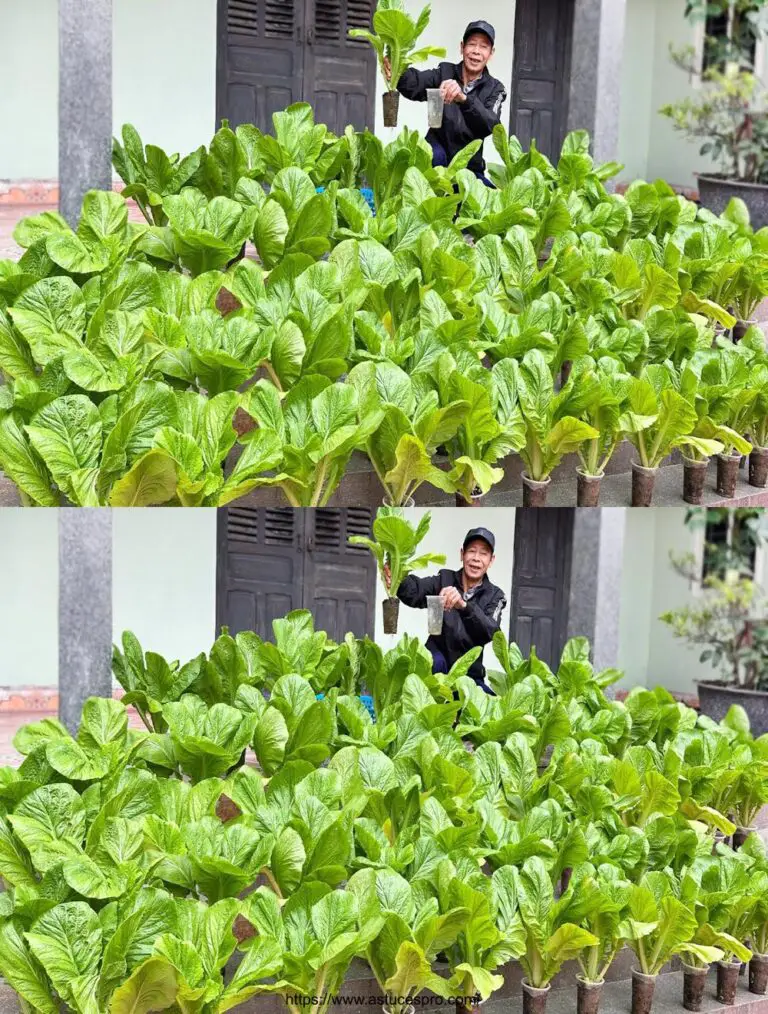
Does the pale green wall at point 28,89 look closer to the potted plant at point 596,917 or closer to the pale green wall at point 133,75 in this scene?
the pale green wall at point 133,75

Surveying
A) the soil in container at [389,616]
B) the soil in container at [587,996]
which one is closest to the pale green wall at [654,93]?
the soil in container at [389,616]

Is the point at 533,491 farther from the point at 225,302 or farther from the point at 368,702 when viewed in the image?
the point at 225,302

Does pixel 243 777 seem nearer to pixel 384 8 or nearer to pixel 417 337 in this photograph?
pixel 417 337

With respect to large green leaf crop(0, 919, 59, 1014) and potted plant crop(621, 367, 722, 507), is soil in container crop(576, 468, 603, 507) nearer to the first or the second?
potted plant crop(621, 367, 722, 507)

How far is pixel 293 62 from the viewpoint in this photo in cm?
807

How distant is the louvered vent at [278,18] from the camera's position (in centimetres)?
801

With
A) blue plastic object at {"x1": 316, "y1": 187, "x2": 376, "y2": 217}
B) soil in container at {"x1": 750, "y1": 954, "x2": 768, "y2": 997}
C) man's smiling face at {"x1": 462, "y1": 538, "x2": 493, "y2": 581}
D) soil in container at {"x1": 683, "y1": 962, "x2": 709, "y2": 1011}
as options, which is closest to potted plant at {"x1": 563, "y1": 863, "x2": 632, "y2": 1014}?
soil in container at {"x1": 683, "y1": 962, "x2": 709, "y2": 1011}

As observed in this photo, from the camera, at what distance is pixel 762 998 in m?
5.66

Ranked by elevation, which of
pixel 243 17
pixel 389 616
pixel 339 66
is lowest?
pixel 389 616

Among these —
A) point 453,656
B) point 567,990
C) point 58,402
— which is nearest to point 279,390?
point 58,402

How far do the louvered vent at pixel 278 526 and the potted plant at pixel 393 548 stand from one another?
232 centimetres

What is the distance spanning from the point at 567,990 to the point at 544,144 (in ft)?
15.4

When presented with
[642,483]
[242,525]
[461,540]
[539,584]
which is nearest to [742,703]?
[539,584]

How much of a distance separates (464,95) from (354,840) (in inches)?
133
